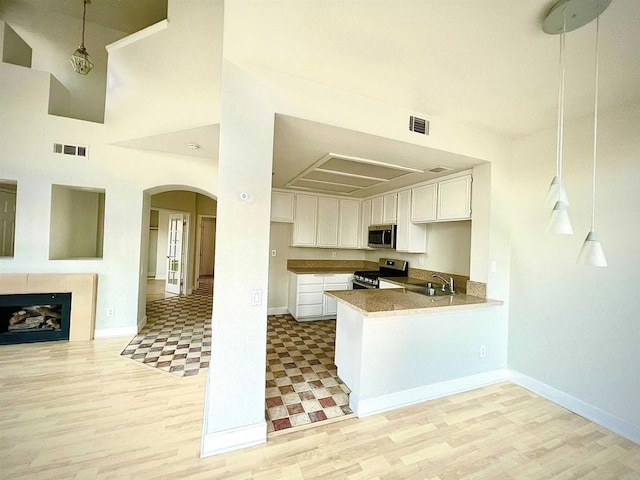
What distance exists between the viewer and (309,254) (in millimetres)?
5254

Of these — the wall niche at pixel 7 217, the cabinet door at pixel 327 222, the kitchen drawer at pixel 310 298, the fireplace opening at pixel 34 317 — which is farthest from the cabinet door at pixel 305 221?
the wall niche at pixel 7 217

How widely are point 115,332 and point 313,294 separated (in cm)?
303

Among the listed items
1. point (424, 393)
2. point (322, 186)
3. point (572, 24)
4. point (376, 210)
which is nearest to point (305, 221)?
point (322, 186)

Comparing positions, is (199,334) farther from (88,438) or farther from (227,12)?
(227,12)

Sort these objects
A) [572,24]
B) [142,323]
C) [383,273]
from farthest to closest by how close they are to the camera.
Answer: [383,273]
[142,323]
[572,24]

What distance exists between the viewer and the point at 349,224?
5.09 m

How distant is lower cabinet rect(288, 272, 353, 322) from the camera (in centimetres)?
458

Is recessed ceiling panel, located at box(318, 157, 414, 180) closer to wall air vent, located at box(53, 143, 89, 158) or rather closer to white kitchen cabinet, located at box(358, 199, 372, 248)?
white kitchen cabinet, located at box(358, 199, 372, 248)

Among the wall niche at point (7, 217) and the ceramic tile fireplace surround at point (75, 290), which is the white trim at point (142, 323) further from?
the wall niche at point (7, 217)

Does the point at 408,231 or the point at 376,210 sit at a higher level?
the point at 376,210

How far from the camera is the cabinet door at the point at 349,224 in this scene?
5.04 m

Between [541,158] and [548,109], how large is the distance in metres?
0.56

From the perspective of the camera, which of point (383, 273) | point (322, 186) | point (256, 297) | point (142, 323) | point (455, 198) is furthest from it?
point (383, 273)

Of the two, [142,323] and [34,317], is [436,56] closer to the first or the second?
[142,323]
